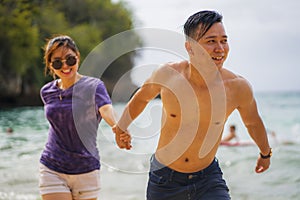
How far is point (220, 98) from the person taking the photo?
129 inches

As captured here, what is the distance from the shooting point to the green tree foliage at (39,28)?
34.3 metres

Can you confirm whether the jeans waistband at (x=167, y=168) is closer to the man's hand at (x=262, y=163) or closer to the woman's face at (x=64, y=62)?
the man's hand at (x=262, y=163)

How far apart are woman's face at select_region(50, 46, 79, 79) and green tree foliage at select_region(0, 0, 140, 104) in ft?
90.6

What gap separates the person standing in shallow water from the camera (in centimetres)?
363

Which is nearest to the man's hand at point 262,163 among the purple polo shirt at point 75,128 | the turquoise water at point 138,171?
the turquoise water at point 138,171

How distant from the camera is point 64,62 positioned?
149 inches

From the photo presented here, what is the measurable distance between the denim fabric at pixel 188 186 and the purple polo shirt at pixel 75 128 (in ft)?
1.99

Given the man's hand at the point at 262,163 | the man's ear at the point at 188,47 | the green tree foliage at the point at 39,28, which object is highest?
the man's ear at the point at 188,47

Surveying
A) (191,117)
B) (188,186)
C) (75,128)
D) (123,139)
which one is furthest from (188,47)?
(75,128)

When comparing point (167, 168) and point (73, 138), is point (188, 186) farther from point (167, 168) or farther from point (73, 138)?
point (73, 138)

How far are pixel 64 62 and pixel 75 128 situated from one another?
0.49 m

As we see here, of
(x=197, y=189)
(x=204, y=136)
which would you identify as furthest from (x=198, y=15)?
(x=197, y=189)

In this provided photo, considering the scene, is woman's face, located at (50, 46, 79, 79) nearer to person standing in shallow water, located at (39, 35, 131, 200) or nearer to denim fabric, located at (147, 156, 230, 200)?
person standing in shallow water, located at (39, 35, 131, 200)

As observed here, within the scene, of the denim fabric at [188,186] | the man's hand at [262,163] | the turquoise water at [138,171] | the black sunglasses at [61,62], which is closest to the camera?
the denim fabric at [188,186]
